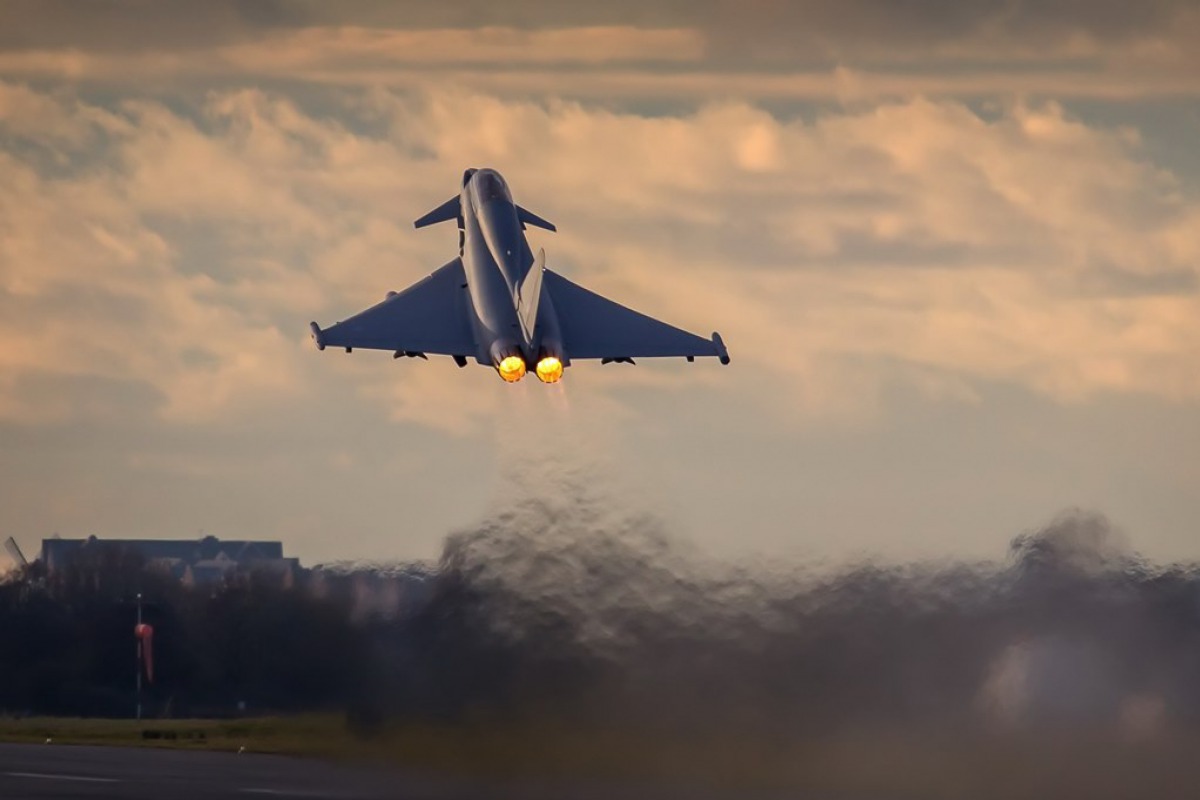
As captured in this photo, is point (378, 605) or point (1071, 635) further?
point (378, 605)

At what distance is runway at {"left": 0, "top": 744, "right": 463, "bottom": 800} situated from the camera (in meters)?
49.2

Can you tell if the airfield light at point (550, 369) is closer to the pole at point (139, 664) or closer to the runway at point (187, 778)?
the runway at point (187, 778)

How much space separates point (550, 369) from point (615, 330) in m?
5.24

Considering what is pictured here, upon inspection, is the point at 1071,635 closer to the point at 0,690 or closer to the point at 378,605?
the point at 378,605

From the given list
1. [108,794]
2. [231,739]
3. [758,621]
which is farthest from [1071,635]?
[231,739]

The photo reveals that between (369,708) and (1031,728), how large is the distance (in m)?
12.9

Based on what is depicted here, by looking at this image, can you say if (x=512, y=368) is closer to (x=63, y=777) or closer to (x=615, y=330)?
(x=615, y=330)

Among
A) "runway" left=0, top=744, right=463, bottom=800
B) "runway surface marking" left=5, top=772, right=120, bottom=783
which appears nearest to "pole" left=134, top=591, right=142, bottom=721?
"runway" left=0, top=744, right=463, bottom=800

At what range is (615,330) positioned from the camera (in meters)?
55.8

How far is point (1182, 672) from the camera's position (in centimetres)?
4669

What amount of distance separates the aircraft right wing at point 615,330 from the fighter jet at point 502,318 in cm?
2

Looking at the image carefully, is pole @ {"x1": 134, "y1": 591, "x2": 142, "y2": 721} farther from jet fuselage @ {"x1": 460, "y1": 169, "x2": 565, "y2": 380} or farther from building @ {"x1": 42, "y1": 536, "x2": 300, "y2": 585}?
jet fuselage @ {"x1": 460, "y1": 169, "x2": 565, "y2": 380}

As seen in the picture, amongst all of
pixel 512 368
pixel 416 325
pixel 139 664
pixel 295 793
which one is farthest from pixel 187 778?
pixel 139 664

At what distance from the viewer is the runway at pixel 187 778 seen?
49.2 metres
